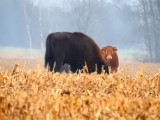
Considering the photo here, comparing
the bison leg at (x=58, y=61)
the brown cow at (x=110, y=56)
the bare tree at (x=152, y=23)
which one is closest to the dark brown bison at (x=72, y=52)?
the bison leg at (x=58, y=61)

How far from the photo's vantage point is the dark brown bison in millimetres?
11469

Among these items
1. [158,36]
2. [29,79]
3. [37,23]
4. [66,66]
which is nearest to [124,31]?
[37,23]

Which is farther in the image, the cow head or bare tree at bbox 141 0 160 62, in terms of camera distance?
bare tree at bbox 141 0 160 62

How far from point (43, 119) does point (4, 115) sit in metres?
0.45

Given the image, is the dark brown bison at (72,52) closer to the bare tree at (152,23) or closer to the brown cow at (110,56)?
the brown cow at (110,56)

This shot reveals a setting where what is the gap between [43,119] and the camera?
288 cm

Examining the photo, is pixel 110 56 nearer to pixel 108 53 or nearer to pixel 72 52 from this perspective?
pixel 108 53

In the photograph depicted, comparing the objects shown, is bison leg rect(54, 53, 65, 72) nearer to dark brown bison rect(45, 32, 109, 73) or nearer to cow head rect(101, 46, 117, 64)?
Answer: dark brown bison rect(45, 32, 109, 73)

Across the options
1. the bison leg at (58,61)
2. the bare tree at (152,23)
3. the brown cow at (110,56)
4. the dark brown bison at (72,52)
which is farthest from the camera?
the bare tree at (152,23)

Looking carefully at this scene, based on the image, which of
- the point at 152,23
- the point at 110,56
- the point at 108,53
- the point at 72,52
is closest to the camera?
the point at 72,52

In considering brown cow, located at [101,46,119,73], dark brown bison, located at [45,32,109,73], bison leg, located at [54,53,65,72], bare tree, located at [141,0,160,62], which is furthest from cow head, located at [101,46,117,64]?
bare tree, located at [141,0,160,62]

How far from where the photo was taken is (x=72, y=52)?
11812mm

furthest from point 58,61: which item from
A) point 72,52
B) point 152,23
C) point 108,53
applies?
point 152,23

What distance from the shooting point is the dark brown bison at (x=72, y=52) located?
1147cm
